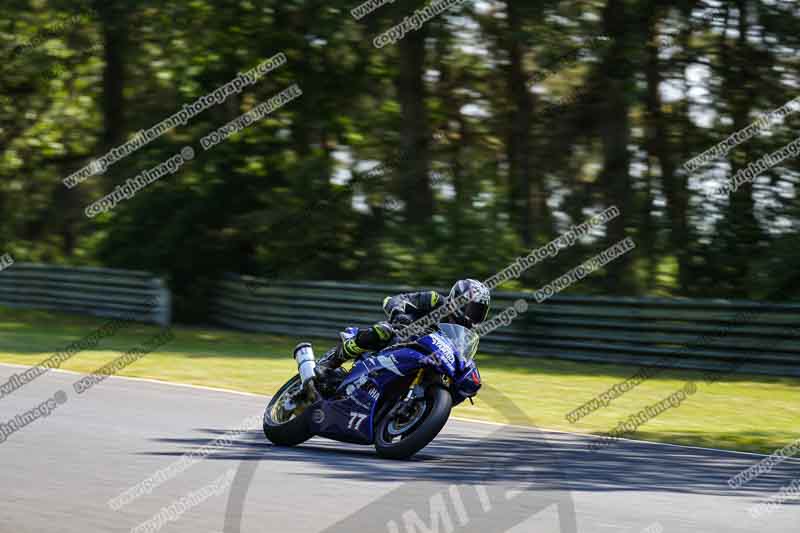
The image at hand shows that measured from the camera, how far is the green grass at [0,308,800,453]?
12656mm

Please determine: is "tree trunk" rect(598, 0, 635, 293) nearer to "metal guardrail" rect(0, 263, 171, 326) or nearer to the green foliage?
the green foliage

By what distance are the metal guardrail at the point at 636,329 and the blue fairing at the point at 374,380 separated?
913 centimetres

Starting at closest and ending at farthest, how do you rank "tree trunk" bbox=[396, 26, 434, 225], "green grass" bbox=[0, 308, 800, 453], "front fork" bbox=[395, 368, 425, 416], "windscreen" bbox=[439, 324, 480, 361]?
1. "front fork" bbox=[395, 368, 425, 416]
2. "windscreen" bbox=[439, 324, 480, 361]
3. "green grass" bbox=[0, 308, 800, 453]
4. "tree trunk" bbox=[396, 26, 434, 225]

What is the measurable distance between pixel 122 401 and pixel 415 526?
20.4 feet

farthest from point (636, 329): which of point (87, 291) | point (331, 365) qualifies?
point (87, 291)

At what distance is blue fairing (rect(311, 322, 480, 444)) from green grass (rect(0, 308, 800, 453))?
3543mm

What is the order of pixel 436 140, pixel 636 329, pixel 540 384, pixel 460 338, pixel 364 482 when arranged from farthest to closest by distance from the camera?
pixel 436 140 → pixel 636 329 → pixel 540 384 → pixel 460 338 → pixel 364 482

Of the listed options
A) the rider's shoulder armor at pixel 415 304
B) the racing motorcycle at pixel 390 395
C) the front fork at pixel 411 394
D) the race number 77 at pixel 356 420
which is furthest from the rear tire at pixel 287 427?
the rider's shoulder armor at pixel 415 304

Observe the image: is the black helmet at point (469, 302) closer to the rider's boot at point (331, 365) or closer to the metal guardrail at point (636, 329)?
the rider's boot at point (331, 365)

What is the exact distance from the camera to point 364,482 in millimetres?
7957

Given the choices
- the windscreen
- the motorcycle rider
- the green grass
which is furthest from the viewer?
the green grass

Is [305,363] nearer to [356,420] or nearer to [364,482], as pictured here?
[356,420]

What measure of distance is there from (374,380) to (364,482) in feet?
4.08

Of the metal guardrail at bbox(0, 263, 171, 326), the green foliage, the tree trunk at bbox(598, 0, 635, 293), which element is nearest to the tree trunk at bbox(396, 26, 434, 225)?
the green foliage
